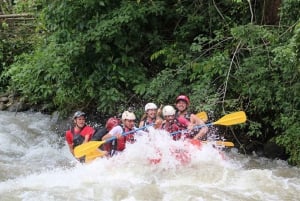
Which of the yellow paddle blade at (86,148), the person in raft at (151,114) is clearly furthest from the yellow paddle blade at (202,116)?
the yellow paddle blade at (86,148)

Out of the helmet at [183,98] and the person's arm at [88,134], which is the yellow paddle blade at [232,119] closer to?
the helmet at [183,98]

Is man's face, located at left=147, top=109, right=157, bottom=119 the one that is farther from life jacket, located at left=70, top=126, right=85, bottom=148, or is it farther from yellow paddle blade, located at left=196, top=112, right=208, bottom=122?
life jacket, located at left=70, top=126, right=85, bottom=148

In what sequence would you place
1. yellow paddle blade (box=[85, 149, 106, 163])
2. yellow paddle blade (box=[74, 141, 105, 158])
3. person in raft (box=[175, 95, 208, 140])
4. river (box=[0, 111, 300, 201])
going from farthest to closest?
person in raft (box=[175, 95, 208, 140]) < yellow paddle blade (box=[85, 149, 106, 163]) < yellow paddle blade (box=[74, 141, 105, 158]) < river (box=[0, 111, 300, 201])

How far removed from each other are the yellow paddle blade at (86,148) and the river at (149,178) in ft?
0.60

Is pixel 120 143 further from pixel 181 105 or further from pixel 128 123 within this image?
pixel 181 105

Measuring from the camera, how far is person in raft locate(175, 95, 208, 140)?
712 cm

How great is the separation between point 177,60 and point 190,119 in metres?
1.48

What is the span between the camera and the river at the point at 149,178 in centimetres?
562

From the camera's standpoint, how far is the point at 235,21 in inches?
338

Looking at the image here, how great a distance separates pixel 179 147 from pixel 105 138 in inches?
42.5

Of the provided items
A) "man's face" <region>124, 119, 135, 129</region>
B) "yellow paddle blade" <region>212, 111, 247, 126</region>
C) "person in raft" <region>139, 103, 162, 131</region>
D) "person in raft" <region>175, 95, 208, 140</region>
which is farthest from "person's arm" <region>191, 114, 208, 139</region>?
"man's face" <region>124, 119, 135, 129</region>

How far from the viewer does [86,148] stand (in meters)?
6.80

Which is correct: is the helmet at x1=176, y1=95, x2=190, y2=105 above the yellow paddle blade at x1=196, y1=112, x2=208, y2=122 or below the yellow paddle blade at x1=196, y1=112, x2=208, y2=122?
above

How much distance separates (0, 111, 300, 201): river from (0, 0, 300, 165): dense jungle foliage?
869 mm
